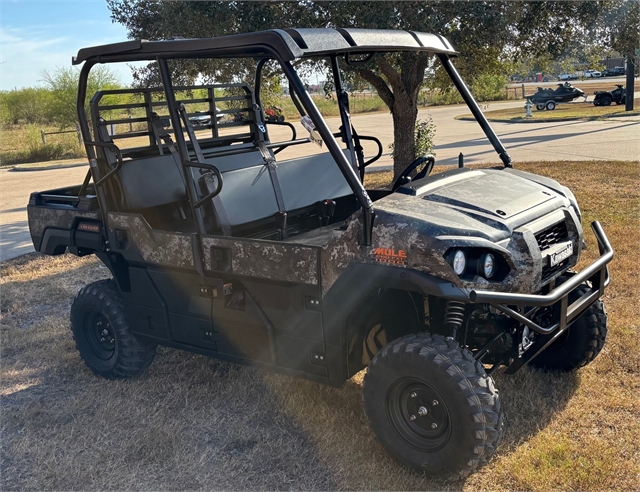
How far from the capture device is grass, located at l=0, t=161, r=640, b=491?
3297 mm

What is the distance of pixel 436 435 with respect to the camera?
Answer: 317 cm

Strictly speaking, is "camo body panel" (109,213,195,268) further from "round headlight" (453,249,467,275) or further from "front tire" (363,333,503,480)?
"round headlight" (453,249,467,275)

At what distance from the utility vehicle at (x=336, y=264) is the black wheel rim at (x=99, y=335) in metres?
0.01

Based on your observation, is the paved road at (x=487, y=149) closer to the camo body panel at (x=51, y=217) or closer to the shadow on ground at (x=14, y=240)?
the shadow on ground at (x=14, y=240)

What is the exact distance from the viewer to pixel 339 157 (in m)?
3.09

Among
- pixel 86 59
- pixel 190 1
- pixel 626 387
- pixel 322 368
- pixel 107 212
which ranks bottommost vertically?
pixel 626 387

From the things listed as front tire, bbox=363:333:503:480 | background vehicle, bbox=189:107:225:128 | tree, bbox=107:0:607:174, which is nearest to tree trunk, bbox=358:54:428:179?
tree, bbox=107:0:607:174

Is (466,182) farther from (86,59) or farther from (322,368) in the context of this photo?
(86,59)

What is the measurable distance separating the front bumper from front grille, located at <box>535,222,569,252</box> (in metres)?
0.19

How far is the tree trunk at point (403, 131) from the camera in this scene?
10.7m

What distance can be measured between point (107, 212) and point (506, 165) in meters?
2.44

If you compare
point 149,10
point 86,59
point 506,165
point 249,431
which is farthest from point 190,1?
point 249,431

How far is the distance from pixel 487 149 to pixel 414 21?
8799mm

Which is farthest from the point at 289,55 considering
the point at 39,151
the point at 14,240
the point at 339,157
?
the point at 39,151
